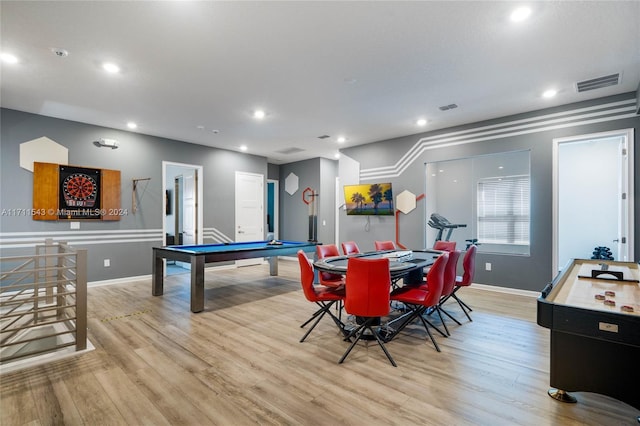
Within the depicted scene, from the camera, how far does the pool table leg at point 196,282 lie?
3.96 metres

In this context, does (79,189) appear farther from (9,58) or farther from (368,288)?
(368,288)

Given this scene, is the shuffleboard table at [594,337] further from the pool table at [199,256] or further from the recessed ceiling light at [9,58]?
the recessed ceiling light at [9,58]

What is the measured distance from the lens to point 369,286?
258cm

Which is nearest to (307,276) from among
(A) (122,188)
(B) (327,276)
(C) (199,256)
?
(B) (327,276)

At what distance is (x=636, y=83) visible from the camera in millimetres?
3945

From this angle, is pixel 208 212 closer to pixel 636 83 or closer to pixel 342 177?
pixel 342 177

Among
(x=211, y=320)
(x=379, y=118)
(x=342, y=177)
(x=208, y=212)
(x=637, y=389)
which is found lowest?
(x=211, y=320)

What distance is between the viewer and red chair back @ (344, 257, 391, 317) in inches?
101

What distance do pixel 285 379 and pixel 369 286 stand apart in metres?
0.99

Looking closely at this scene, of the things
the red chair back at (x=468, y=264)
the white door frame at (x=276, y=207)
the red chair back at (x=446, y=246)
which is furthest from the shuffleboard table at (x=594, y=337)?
the white door frame at (x=276, y=207)

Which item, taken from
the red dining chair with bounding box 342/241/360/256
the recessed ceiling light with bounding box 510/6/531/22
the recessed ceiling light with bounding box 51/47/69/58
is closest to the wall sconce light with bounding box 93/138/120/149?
the recessed ceiling light with bounding box 51/47/69/58

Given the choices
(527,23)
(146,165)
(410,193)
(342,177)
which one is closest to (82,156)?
(146,165)

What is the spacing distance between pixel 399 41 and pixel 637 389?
3.16 metres

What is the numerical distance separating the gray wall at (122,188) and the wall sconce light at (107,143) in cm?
12
